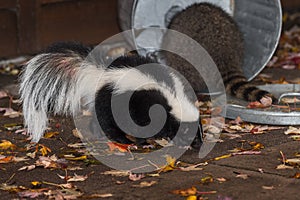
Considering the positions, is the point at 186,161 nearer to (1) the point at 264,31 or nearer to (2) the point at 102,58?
(2) the point at 102,58

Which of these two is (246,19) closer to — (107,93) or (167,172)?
(107,93)

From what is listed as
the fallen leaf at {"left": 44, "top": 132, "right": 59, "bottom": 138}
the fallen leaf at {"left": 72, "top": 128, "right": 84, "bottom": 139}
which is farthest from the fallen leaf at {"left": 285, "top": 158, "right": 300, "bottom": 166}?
the fallen leaf at {"left": 44, "top": 132, "right": 59, "bottom": 138}

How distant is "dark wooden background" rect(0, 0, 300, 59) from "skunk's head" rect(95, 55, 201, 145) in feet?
9.36

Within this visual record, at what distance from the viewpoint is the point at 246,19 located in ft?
26.4

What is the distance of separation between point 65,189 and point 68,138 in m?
1.28

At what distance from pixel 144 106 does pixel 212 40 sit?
6.70ft

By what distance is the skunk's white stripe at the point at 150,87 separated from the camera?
532 centimetres

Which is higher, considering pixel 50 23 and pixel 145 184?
pixel 50 23

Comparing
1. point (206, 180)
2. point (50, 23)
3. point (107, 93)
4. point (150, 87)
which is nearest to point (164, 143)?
point (150, 87)

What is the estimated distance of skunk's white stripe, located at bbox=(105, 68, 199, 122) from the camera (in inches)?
210

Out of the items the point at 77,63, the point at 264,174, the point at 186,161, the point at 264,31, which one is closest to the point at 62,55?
the point at 77,63

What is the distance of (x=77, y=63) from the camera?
5496 mm

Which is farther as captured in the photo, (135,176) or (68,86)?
(68,86)

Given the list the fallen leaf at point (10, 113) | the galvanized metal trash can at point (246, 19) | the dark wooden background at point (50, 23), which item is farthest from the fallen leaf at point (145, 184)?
the dark wooden background at point (50, 23)
